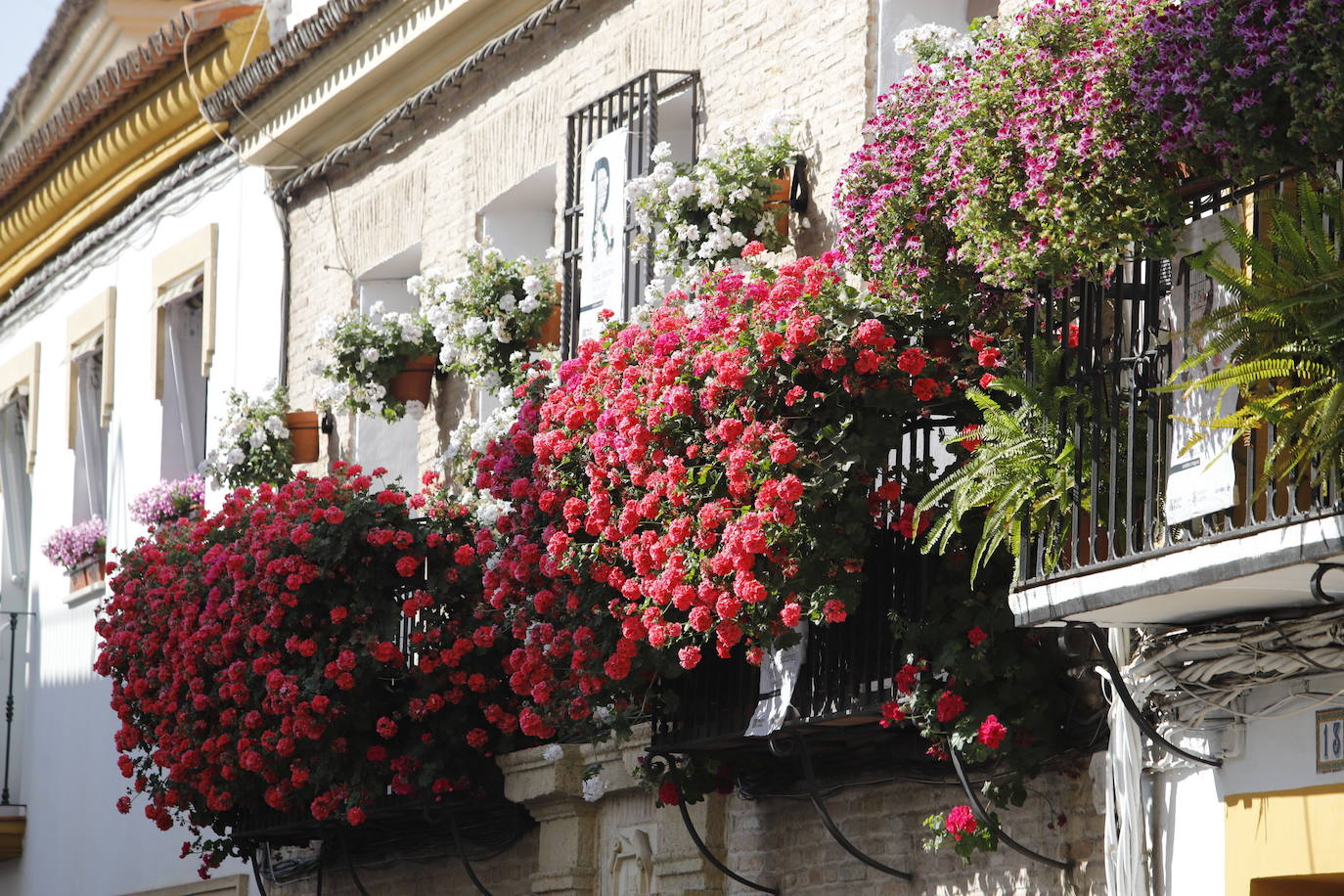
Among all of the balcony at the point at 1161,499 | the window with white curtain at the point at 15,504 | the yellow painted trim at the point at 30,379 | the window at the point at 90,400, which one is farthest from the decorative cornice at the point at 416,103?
the window with white curtain at the point at 15,504

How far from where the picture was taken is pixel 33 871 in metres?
16.9

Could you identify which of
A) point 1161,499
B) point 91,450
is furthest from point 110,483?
Result: point 1161,499

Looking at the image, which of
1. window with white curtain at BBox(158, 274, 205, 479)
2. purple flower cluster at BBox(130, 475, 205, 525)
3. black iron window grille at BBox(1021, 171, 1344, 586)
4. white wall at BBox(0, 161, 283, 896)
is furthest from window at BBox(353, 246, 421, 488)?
black iron window grille at BBox(1021, 171, 1344, 586)

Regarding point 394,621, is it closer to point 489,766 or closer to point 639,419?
point 489,766

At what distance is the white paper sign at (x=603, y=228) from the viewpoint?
991 cm

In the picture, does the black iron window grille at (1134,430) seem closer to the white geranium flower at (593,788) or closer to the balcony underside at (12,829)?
the white geranium flower at (593,788)

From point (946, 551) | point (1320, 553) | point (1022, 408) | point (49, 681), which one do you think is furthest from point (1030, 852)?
point (49, 681)

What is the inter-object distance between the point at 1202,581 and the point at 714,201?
3.56 m

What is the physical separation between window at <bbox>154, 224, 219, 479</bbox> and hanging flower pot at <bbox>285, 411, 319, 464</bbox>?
1914 millimetres

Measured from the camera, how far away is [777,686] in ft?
26.2

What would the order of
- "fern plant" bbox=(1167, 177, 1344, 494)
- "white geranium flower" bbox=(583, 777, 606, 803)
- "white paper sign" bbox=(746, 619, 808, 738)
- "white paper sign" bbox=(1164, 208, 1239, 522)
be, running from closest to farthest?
"fern plant" bbox=(1167, 177, 1344, 494) → "white paper sign" bbox=(1164, 208, 1239, 522) → "white paper sign" bbox=(746, 619, 808, 738) → "white geranium flower" bbox=(583, 777, 606, 803)

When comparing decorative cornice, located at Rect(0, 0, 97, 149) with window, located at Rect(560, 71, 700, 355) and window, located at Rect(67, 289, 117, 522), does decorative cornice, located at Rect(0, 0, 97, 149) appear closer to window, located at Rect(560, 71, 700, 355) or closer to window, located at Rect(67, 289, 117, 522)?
window, located at Rect(67, 289, 117, 522)

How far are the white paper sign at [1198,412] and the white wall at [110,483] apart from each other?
8.24 meters

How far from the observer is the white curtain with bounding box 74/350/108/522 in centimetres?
1702
